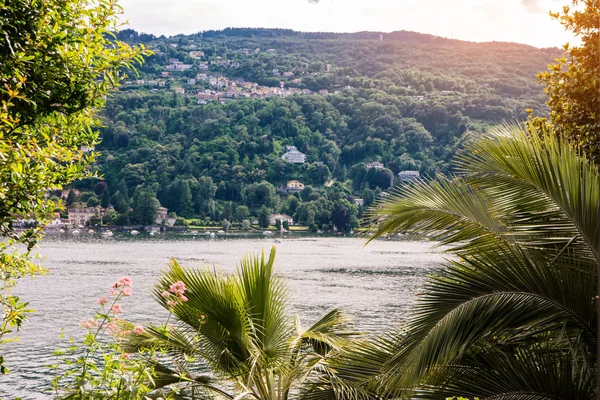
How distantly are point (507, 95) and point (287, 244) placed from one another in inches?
1278

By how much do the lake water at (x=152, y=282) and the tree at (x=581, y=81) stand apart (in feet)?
5.88

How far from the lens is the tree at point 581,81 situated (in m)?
5.51

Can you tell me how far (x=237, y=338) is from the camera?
4.90 m

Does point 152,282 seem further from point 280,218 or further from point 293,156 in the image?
point 293,156

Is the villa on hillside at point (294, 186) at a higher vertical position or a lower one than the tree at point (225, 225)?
higher

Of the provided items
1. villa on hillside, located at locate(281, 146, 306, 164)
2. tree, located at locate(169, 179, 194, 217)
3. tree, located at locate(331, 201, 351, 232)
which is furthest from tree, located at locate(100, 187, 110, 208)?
tree, located at locate(331, 201, 351, 232)

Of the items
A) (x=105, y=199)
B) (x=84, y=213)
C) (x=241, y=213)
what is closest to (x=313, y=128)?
(x=241, y=213)

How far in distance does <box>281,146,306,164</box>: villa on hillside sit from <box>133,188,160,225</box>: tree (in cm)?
2013

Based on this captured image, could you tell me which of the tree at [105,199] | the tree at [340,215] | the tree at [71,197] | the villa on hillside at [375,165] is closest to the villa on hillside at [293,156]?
the villa on hillside at [375,165]

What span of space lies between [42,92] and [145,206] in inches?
3194

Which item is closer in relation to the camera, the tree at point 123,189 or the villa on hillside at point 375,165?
the tree at point 123,189

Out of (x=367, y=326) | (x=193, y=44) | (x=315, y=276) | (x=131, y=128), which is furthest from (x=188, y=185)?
(x=193, y=44)

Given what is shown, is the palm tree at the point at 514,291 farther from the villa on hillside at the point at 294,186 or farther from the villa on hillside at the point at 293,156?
the villa on hillside at the point at 293,156

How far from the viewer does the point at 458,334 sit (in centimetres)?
346
